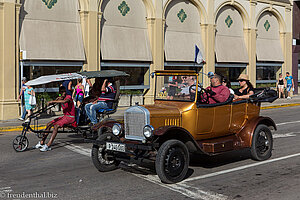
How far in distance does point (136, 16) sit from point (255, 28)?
10.3m

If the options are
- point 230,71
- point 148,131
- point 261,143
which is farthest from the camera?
point 230,71

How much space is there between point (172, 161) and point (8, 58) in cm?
1176

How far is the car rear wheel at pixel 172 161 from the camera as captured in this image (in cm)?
620

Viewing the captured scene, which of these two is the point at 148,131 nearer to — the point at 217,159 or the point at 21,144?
the point at 217,159

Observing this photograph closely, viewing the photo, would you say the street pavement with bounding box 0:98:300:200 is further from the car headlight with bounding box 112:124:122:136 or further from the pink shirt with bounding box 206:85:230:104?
the pink shirt with bounding box 206:85:230:104

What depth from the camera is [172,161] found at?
20.9 feet

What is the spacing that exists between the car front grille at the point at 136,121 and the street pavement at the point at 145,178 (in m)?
0.77

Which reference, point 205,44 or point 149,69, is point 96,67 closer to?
point 149,69

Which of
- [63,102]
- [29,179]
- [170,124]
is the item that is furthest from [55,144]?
[170,124]

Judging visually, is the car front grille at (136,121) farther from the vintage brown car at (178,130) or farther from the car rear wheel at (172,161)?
the car rear wheel at (172,161)

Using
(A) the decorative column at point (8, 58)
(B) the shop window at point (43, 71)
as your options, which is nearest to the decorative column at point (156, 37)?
(B) the shop window at point (43, 71)

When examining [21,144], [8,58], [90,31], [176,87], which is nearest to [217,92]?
[176,87]

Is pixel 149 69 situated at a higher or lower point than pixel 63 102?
higher

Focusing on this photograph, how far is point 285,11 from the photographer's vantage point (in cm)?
2930
